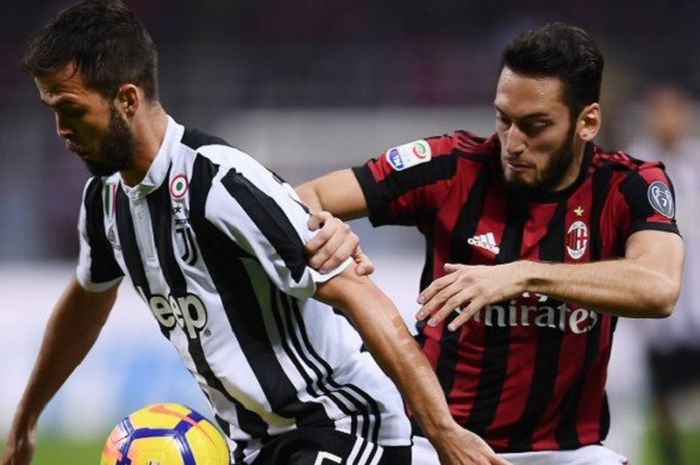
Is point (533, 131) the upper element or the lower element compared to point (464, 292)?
upper

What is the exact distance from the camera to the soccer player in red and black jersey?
12.8 ft

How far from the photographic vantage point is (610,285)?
11.6 ft

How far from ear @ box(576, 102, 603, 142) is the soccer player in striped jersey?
3.23 feet

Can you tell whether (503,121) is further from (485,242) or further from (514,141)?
(485,242)

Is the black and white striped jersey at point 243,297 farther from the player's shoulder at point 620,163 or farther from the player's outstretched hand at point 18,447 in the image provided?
the player's shoulder at point 620,163

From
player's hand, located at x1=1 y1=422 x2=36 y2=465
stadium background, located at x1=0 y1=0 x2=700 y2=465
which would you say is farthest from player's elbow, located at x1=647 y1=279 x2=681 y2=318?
stadium background, located at x1=0 y1=0 x2=700 y2=465

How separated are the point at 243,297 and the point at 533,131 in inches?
42.7

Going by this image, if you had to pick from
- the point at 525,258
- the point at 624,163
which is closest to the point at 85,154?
the point at 525,258

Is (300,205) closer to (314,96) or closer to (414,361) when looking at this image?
(414,361)

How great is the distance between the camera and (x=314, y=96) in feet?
38.9

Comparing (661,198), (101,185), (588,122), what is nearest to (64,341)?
(101,185)

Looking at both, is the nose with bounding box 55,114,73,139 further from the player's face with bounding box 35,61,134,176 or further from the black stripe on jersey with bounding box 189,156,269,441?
the black stripe on jersey with bounding box 189,156,269,441

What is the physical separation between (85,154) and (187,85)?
8753mm

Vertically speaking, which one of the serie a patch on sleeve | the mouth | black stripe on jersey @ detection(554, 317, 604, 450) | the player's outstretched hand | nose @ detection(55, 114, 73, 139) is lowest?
the player's outstretched hand
